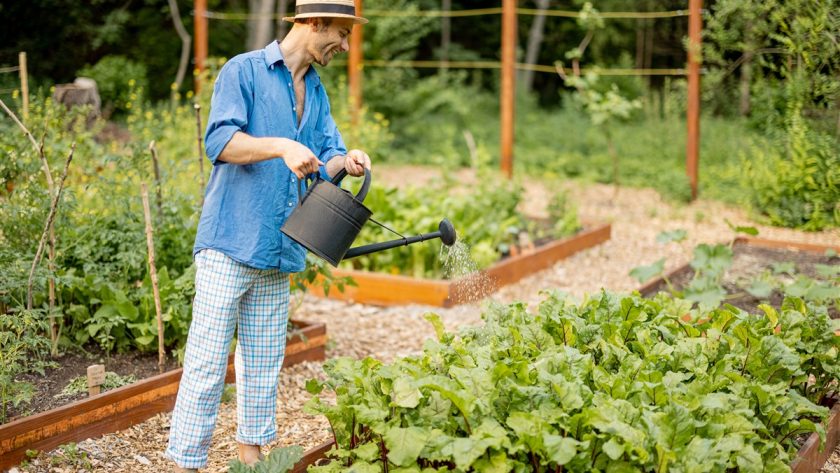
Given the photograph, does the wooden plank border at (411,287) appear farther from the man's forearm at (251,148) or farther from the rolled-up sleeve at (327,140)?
the man's forearm at (251,148)

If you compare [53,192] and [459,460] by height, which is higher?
[53,192]

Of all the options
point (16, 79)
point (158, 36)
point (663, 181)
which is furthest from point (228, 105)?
point (158, 36)

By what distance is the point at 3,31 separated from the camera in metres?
13.1

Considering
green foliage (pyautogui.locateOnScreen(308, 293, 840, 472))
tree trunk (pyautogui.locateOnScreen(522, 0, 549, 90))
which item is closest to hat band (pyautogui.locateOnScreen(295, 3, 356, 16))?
green foliage (pyautogui.locateOnScreen(308, 293, 840, 472))

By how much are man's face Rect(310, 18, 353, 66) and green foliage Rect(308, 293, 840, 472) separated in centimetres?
103

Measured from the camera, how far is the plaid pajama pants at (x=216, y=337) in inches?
114

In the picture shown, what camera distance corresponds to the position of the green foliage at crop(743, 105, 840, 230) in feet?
21.0

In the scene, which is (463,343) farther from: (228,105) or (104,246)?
(104,246)

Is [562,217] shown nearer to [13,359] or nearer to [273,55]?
[273,55]

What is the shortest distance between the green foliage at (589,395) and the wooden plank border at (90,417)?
99 cm

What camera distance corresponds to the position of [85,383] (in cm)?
361

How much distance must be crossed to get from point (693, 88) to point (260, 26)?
24.5 ft

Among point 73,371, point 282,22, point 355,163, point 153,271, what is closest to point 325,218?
point 355,163

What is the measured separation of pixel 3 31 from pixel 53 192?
35.1 feet
